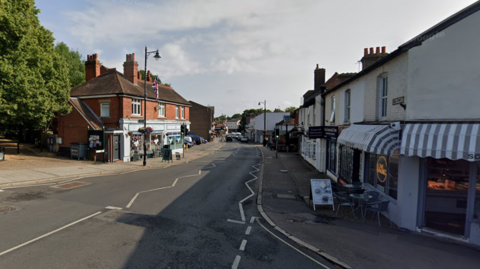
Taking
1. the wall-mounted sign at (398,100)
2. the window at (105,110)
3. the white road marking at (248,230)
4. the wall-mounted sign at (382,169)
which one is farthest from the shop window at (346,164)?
the window at (105,110)

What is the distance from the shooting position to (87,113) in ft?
75.9

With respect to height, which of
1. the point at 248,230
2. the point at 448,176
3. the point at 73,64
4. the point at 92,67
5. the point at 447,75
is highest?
the point at 73,64

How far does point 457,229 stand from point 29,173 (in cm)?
2079

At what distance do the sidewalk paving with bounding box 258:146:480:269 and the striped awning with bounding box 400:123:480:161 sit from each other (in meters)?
2.50

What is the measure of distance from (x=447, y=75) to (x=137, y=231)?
10.1m

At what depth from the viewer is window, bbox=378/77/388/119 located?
975cm

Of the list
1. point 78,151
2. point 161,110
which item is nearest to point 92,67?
point 161,110

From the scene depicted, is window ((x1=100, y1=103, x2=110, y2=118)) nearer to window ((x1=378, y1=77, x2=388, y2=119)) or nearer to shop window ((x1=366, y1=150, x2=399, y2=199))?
shop window ((x1=366, y1=150, x2=399, y2=199))

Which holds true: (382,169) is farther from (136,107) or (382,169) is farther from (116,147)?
(136,107)

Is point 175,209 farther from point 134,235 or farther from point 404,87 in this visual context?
point 404,87

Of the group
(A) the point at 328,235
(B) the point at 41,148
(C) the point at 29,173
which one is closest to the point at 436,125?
(A) the point at 328,235

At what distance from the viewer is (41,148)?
25.0m

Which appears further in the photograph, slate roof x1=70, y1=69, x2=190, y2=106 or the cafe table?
slate roof x1=70, y1=69, x2=190, y2=106

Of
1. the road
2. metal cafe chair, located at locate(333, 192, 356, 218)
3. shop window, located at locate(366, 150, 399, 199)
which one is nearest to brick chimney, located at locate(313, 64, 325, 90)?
shop window, located at locate(366, 150, 399, 199)
